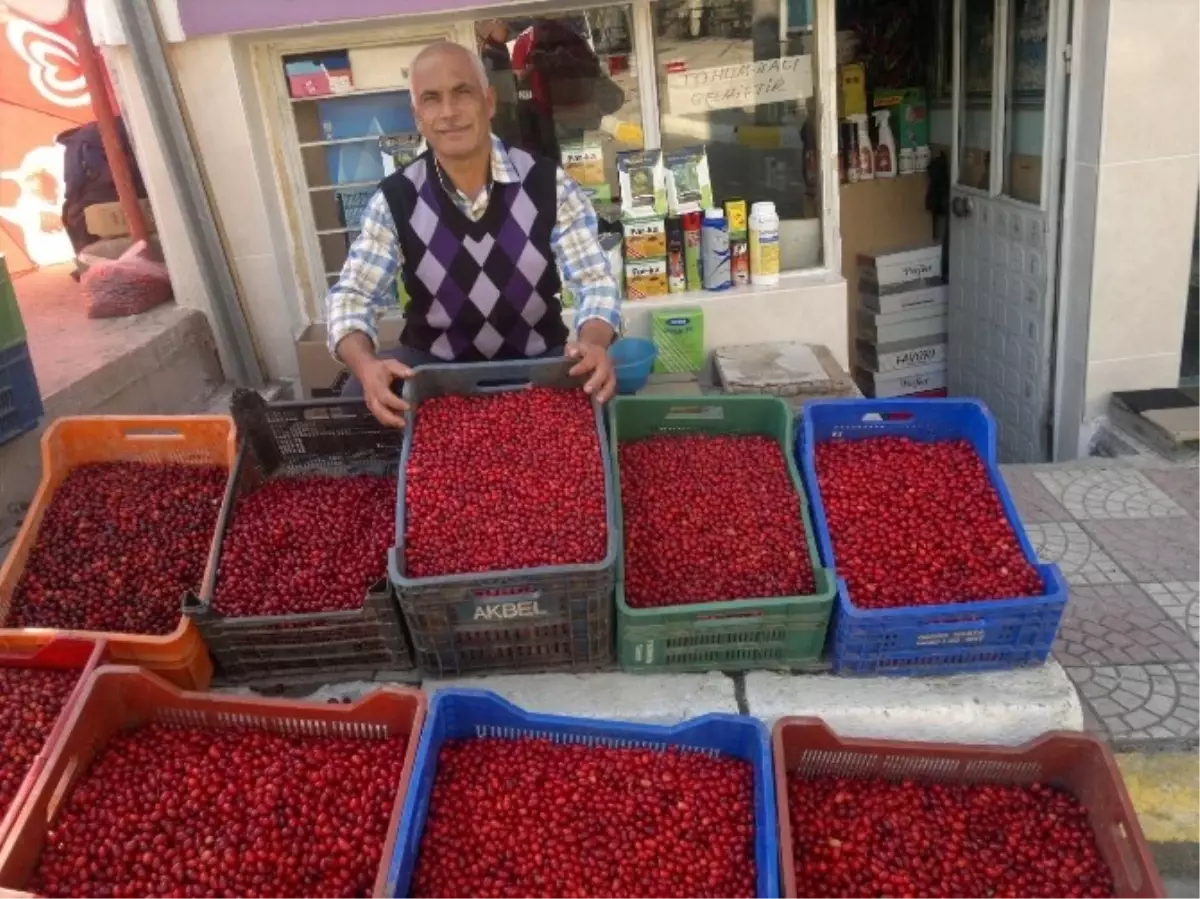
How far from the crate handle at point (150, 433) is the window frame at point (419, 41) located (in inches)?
73.0

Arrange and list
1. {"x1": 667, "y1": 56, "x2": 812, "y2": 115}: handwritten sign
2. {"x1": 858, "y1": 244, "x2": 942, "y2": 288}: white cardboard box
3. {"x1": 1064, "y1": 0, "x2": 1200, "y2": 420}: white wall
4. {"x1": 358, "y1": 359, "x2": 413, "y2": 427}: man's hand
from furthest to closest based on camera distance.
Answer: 1. {"x1": 858, "y1": 244, "x2": 942, "y2": 288}: white cardboard box
2. {"x1": 667, "y1": 56, "x2": 812, "y2": 115}: handwritten sign
3. {"x1": 1064, "y1": 0, "x2": 1200, "y2": 420}: white wall
4. {"x1": 358, "y1": 359, "x2": 413, "y2": 427}: man's hand

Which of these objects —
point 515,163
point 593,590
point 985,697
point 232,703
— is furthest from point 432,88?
point 985,697

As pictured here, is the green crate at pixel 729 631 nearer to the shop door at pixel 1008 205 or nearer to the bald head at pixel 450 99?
the bald head at pixel 450 99

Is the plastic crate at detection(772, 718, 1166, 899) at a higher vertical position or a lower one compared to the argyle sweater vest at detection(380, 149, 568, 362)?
lower

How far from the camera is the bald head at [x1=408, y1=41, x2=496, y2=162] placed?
7.39 ft

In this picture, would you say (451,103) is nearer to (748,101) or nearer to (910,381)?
(748,101)

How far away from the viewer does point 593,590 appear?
6.16ft

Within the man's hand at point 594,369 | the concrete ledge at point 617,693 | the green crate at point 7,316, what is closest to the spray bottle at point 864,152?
the man's hand at point 594,369

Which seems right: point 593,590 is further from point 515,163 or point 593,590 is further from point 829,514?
point 515,163

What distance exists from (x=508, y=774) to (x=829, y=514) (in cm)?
97

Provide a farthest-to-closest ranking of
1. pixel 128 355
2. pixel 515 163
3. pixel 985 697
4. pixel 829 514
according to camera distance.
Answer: pixel 128 355 < pixel 515 163 < pixel 829 514 < pixel 985 697

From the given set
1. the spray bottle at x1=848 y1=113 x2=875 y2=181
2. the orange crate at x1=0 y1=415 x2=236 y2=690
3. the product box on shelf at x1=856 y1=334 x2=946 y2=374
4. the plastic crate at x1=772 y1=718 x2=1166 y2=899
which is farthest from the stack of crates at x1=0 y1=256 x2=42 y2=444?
the product box on shelf at x1=856 y1=334 x2=946 y2=374

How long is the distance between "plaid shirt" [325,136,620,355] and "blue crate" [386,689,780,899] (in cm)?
103

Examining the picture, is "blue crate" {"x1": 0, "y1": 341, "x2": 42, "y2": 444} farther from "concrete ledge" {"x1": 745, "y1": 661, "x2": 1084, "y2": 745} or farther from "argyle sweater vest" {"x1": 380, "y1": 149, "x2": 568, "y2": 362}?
"concrete ledge" {"x1": 745, "y1": 661, "x2": 1084, "y2": 745}
